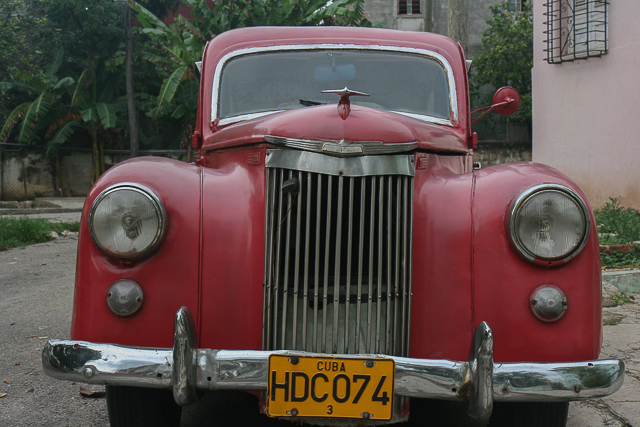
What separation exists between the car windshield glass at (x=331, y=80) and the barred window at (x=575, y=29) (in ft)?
22.4

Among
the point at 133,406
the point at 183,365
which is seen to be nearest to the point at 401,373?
the point at 183,365

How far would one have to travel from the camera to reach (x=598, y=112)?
927 centimetres

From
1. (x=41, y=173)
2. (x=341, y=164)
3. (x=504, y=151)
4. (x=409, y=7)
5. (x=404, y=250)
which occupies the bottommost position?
(x=404, y=250)

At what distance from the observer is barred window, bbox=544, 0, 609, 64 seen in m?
9.02

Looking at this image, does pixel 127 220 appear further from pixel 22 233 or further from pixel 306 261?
pixel 22 233

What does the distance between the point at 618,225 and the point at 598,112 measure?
3.18 metres

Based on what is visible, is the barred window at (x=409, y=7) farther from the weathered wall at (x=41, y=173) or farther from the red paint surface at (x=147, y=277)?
the red paint surface at (x=147, y=277)

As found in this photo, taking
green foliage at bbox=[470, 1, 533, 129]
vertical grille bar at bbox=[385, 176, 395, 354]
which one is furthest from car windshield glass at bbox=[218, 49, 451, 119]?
green foliage at bbox=[470, 1, 533, 129]

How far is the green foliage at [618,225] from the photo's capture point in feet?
20.2

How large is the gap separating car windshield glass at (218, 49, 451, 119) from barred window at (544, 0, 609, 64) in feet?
22.4

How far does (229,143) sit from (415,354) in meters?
1.12

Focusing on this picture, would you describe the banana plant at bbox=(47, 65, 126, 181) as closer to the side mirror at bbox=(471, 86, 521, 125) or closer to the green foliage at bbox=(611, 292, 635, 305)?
the green foliage at bbox=(611, 292, 635, 305)

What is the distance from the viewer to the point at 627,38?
8672 millimetres

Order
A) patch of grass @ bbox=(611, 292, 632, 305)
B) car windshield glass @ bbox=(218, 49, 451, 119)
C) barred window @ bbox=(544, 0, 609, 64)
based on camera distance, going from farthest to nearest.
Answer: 1. barred window @ bbox=(544, 0, 609, 64)
2. patch of grass @ bbox=(611, 292, 632, 305)
3. car windshield glass @ bbox=(218, 49, 451, 119)
